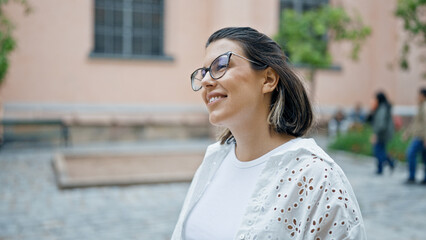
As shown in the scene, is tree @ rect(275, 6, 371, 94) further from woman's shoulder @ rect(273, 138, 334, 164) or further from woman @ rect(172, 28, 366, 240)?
woman's shoulder @ rect(273, 138, 334, 164)

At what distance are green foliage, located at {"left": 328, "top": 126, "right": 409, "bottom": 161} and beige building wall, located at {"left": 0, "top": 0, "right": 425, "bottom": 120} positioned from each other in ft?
5.14

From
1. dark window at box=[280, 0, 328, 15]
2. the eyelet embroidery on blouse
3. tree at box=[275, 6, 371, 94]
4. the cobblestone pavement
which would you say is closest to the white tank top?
the eyelet embroidery on blouse

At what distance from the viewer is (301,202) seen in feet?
5.63

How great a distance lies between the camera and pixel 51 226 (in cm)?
631

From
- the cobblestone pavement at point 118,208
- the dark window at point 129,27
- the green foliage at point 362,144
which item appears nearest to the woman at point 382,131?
the cobblestone pavement at point 118,208

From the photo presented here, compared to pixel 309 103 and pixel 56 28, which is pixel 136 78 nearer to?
A: pixel 56 28

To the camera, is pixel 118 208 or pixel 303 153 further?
pixel 118 208

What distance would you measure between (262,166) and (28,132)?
1365 cm

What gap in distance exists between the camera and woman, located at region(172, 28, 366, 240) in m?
1.69

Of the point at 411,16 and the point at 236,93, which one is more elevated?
the point at 411,16

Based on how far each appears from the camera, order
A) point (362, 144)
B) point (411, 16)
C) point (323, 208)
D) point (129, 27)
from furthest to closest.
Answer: point (129, 27) → point (362, 144) → point (411, 16) → point (323, 208)

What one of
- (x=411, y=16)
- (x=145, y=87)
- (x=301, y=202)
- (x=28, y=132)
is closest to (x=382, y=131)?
(x=411, y=16)

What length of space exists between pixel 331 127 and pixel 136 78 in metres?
7.29

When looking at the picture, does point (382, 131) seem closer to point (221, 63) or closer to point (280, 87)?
point (280, 87)
